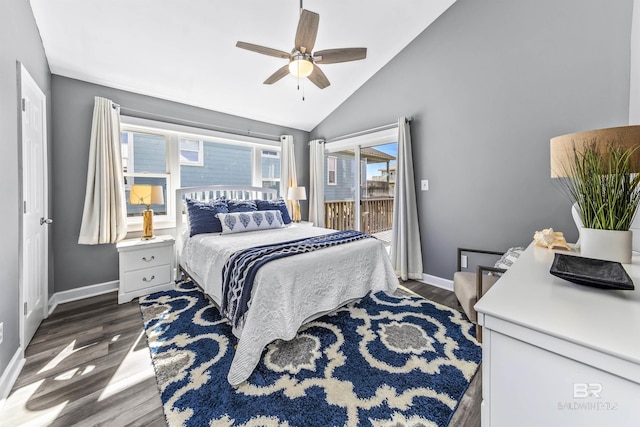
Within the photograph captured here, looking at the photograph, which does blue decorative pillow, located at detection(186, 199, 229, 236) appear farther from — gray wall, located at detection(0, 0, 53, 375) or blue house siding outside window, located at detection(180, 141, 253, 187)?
gray wall, located at detection(0, 0, 53, 375)

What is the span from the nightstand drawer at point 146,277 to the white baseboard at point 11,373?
0.99 m

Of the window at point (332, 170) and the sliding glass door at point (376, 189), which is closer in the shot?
the sliding glass door at point (376, 189)

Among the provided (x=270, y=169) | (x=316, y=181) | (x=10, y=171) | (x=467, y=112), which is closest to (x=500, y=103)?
(x=467, y=112)

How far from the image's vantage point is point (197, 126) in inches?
142

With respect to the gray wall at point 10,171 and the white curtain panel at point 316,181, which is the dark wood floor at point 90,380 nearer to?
the gray wall at point 10,171

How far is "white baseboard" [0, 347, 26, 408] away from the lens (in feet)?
4.72

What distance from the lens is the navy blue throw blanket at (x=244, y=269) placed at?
5.67 feet

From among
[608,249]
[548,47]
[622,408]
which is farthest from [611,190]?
[548,47]

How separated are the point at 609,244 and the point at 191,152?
424 cm

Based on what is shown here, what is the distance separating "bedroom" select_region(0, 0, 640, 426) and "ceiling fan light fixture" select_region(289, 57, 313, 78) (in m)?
1.68

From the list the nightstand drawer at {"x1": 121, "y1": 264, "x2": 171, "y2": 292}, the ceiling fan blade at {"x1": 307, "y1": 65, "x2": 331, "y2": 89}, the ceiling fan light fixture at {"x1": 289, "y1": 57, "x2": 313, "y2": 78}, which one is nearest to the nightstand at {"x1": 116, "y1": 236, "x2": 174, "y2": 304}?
the nightstand drawer at {"x1": 121, "y1": 264, "x2": 171, "y2": 292}

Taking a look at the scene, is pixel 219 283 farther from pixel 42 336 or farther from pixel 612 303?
pixel 612 303

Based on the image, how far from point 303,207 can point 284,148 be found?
120 cm

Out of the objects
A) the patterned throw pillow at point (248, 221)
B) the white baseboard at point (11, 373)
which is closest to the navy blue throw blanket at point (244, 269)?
the patterned throw pillow at point (248, 221)
